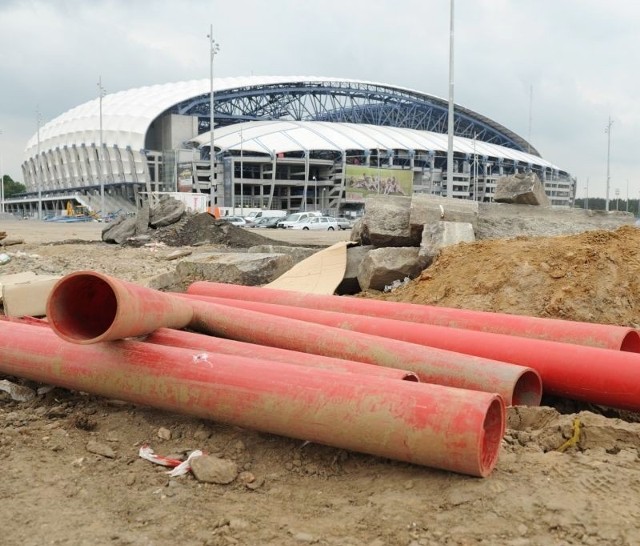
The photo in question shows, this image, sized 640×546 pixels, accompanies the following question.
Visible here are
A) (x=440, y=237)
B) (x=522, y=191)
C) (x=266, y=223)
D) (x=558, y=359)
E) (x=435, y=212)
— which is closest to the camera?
(x=558, y=359)

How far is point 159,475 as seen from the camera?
2.94m

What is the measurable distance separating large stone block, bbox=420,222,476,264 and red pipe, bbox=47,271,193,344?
407cm

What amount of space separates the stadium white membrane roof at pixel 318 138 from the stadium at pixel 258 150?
133mm

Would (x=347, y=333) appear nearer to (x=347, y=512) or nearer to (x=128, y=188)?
(x=347, y=512)

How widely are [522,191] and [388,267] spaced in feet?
8.34

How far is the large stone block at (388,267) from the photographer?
7391 mm

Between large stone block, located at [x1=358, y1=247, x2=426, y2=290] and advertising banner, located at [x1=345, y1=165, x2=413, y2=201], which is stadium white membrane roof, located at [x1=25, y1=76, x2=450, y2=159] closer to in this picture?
advertising banner, located at [x1=345, y1=165, x2=413, y2=201]

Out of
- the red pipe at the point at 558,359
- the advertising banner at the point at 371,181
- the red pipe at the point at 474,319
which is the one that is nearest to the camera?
the red pipe at the point at 558,359

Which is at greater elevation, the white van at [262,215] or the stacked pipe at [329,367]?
the white van at [262,215]

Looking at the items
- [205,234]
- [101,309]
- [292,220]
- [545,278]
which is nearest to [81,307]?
[101,309]

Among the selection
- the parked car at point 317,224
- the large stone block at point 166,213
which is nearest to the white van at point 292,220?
the parked car at point 317,224

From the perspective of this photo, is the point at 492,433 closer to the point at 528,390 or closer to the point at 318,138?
the point at 528,390

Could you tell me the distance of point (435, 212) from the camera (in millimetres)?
7723

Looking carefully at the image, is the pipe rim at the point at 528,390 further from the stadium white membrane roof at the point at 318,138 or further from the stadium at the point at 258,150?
the stadium white membrane roof at the point at 318,138
